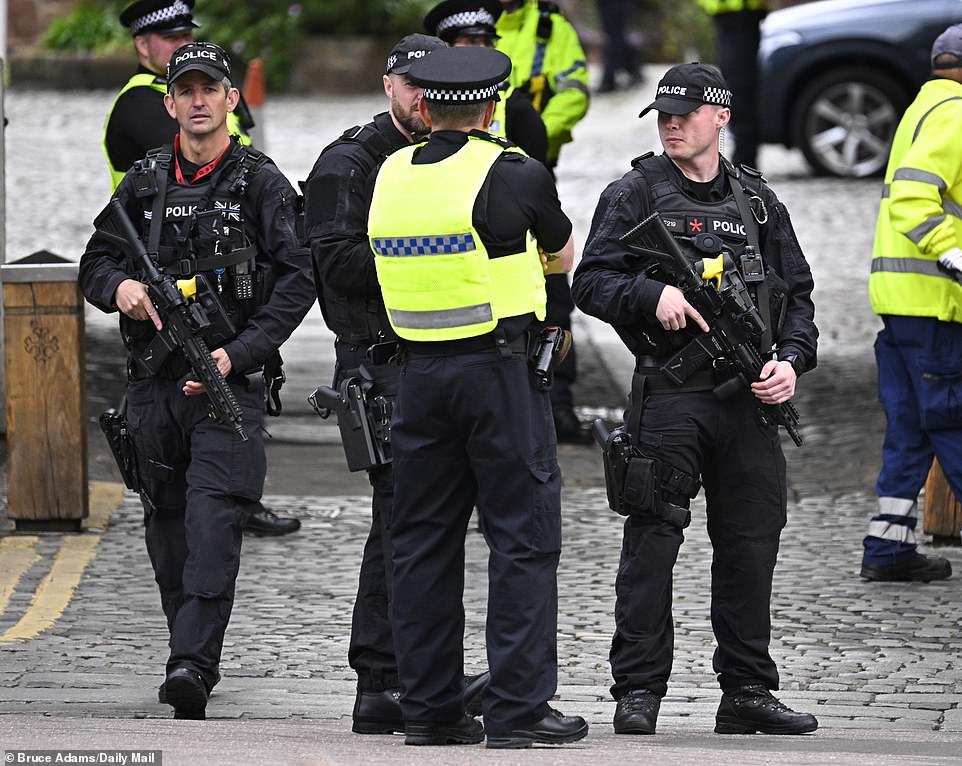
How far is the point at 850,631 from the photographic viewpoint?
728cm

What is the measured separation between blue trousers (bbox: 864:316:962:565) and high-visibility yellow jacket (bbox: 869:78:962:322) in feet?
0.29

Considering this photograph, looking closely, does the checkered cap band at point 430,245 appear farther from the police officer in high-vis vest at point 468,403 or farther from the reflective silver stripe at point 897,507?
the reflective silver stripe at point 897,507

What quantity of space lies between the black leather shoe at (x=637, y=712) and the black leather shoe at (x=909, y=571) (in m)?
2.21

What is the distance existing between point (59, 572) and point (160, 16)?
87.4 inches

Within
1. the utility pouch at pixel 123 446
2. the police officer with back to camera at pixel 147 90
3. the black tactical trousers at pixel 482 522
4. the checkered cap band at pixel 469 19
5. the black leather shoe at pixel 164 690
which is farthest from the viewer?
the checkered cap band at pixel 469 19

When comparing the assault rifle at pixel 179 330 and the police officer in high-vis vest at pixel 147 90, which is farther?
the police officer in high-vis vest at pixel 147 90

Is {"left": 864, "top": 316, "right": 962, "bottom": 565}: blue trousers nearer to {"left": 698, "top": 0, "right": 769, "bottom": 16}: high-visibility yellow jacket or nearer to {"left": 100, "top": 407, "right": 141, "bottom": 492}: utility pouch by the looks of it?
{"left": 100, "top": 407, "right": 141, "bottom": 492}: utility pouch

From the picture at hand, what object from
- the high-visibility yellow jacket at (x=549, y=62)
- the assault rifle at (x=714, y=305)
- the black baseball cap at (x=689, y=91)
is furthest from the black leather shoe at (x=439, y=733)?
the high-visibility yellow jacket at (x=549, y=62)

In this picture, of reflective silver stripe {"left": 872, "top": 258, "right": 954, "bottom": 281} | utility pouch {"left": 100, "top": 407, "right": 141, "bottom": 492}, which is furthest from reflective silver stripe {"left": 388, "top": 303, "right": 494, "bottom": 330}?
reflective silver stripe {"left": 872, "top": 258, "right": 954, "bottom": 281}

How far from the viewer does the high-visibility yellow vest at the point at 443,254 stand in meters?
5.40

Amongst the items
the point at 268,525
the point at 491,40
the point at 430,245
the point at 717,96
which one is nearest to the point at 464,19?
the point at 491,40

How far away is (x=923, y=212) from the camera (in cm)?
752

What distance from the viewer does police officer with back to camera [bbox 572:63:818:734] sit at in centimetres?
600

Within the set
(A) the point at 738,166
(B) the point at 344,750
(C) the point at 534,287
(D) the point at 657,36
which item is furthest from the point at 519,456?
(D) the point at 657,36
